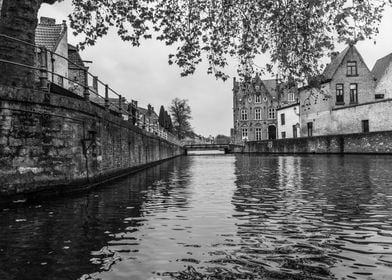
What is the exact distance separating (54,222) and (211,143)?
6179 cm

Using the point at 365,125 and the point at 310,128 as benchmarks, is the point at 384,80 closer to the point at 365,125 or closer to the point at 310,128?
the point at 310,128

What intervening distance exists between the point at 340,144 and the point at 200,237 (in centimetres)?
3478

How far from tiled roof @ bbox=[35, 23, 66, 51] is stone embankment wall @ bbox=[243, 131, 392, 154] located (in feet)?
87.7

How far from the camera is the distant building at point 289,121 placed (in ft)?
173

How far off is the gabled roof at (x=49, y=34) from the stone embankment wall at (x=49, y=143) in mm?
16921

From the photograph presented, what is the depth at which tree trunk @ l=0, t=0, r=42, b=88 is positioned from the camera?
10078mm

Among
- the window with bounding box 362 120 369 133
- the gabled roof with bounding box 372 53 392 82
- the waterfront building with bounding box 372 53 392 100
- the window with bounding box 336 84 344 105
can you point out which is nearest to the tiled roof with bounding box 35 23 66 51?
the window with bounding box 362 120 369 133

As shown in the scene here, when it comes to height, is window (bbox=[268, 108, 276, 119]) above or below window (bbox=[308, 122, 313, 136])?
above

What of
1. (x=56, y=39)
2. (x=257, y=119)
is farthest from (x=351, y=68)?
(x=56, y=39)

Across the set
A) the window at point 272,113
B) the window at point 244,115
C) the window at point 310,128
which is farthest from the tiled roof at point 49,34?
the window at point 272,113

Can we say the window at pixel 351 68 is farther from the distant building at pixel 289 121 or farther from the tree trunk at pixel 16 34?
the tree trunk at pixel 16 34

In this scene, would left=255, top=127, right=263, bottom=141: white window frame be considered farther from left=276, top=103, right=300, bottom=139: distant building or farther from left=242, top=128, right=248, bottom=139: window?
left=276, top=103, right=300, bottom=139: distant building

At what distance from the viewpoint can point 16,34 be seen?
10172mm

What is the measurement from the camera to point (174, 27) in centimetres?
1095
